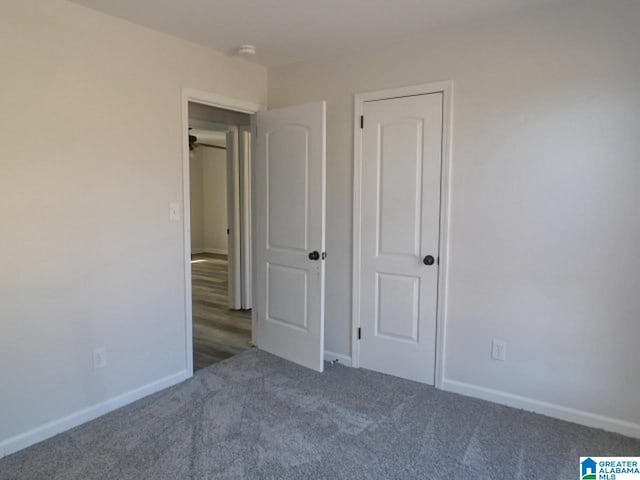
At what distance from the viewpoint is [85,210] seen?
2.51 meters

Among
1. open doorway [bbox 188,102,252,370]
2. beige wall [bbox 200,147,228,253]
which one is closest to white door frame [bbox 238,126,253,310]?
open doorway [bbox 188,102,252,370]

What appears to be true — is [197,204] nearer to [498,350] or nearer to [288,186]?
[288,186]

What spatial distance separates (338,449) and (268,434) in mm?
419

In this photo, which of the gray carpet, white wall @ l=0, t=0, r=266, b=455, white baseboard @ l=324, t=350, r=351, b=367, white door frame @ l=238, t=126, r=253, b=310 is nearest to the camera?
the gray carpet

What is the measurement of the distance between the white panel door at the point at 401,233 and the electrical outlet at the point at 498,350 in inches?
15.5

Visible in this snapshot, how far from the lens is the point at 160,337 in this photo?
2998 millimetres

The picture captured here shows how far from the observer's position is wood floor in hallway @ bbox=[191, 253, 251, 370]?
372cm

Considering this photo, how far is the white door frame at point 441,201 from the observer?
9.30 feet

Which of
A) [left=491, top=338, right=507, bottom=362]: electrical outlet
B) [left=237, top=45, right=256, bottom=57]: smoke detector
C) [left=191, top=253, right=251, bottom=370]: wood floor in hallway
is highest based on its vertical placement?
[left=237, top=45, right=256, bottom=57]: smoke detector

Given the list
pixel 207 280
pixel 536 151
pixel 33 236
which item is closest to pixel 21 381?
pixel 33 236

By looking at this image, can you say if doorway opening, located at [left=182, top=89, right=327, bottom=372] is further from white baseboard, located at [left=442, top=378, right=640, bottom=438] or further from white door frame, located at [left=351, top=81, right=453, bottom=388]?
white baseboard, located at [left=442, top=378, right=640, bottom=438]

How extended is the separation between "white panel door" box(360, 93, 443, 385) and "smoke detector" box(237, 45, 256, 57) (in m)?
0.92

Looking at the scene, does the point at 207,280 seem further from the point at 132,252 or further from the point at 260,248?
the point at 132,252

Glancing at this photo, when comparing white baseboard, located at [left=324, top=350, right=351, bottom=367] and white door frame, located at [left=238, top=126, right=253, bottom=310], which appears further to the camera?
white door frame, located at [left=238, top=126, right=253, bottom=310]
